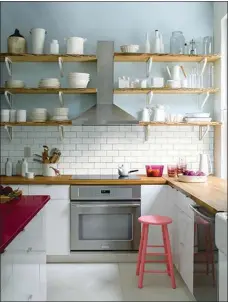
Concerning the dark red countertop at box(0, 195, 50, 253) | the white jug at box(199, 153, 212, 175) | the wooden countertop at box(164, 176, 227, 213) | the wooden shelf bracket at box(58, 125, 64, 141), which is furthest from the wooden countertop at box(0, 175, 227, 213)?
the dark red countertop at box(0, 195, 50, 253)

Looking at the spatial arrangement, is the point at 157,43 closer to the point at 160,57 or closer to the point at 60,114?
the point at 160,57

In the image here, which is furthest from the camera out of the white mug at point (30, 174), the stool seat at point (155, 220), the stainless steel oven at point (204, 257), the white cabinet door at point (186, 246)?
the white mug at point (30, 174)

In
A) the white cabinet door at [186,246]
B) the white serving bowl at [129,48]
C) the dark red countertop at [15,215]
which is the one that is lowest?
the white cabinet door at [186,246]

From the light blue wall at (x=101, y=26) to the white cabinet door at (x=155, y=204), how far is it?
1143 mm

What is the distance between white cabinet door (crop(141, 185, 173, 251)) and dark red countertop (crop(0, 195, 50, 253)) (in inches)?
64.1

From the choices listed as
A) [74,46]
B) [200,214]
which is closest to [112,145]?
[74,46]

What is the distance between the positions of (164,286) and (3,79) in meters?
3.07

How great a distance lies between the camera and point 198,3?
200 inches

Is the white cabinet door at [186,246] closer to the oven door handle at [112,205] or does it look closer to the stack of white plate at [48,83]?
the oven door handle at [112,205]

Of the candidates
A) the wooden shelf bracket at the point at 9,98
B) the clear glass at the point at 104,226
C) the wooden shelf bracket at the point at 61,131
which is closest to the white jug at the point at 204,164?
the clear glass at the point at 104,226

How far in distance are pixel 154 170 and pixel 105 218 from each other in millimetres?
830

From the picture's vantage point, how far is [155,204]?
441 centimetres

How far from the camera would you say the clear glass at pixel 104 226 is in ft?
14.4

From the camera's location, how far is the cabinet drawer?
4387 mm
